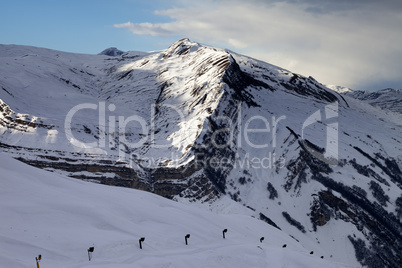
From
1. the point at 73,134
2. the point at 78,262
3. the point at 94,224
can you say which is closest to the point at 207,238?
the point at 94,224

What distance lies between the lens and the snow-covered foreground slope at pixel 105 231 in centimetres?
1984

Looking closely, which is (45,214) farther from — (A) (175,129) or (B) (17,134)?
(A) (175,129)

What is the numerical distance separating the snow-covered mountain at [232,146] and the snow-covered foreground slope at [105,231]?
50294 millimetres

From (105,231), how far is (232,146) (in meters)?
77.2

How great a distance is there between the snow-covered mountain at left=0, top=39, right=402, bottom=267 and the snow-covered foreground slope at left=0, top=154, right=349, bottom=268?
165 ft

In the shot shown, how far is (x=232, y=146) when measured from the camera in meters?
99.4

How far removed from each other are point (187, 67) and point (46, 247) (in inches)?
5050
